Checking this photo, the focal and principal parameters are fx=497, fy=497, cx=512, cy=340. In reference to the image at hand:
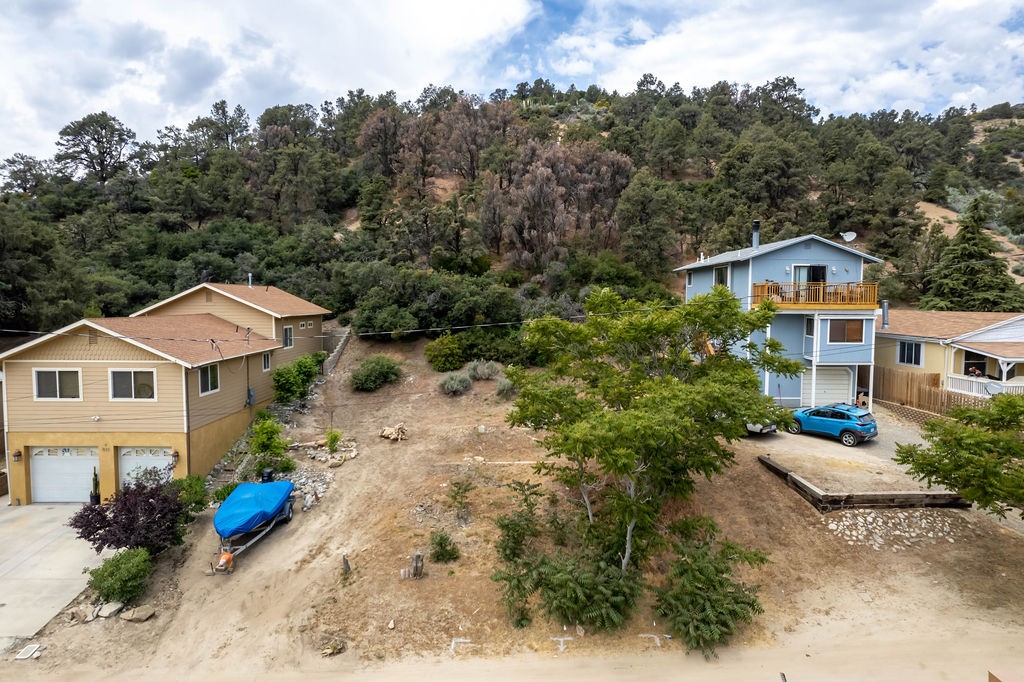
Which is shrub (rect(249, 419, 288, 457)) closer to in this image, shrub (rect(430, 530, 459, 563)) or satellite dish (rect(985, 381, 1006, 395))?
shrub (rect(430, 530, 459, 563))

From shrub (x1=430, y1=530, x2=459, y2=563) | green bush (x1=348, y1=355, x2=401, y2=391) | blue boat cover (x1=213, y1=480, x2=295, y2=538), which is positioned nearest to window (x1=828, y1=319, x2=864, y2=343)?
shrub (x1=430, y1=530, x2=459, y2=563)

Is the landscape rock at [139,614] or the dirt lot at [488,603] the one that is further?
the landscape rock at [139,614]

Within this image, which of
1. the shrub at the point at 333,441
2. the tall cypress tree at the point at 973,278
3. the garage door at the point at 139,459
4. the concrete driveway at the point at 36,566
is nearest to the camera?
the concrete driveway at the point at 36,566

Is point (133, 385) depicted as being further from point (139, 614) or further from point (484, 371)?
point (484, 371)

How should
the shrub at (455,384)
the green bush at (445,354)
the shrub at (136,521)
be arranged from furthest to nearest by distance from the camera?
the green bush at (445,354)
the shrub at (455,384)
the shrub at (136,521)

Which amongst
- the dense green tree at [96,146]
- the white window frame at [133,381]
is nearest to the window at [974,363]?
the white window frame at [133,381]

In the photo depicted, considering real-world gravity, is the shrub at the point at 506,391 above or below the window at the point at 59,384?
below

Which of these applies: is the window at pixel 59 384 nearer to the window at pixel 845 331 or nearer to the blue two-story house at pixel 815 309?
the blue two-story house at pixel 815 309
